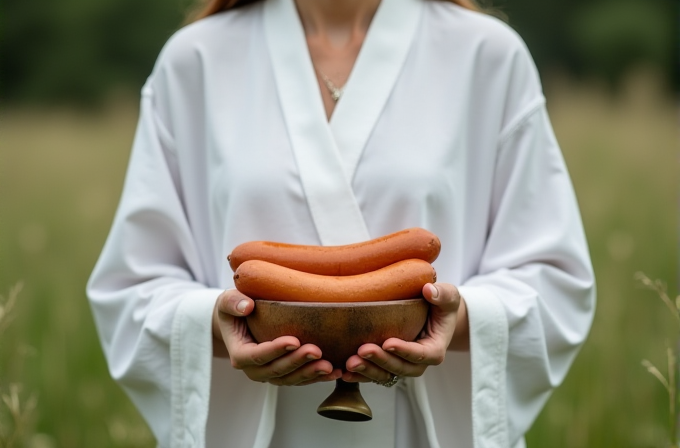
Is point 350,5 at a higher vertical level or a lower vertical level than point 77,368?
higher

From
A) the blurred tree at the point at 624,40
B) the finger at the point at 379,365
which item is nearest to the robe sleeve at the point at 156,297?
the finger at the point at 379,365

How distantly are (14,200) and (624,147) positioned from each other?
386 centimetres

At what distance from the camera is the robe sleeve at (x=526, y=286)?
1.81 meters

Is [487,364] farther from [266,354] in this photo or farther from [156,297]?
[156,297]

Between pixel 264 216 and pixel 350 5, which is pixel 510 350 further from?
pixel 350 5

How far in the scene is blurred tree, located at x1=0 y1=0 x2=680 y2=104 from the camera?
14.3 m

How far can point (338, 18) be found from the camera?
2.07 m

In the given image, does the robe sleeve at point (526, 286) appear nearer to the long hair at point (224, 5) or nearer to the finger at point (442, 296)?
the finger at point (442, 296)

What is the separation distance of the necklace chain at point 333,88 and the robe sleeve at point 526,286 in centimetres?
37

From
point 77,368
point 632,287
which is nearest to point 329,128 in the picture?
point 77,368

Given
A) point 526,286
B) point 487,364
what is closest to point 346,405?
point 487,364

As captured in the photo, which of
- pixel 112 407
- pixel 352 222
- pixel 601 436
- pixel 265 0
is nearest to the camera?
pixel 352 222

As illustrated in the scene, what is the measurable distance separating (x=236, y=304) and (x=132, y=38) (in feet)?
48.5

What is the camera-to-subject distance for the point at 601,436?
322cm
